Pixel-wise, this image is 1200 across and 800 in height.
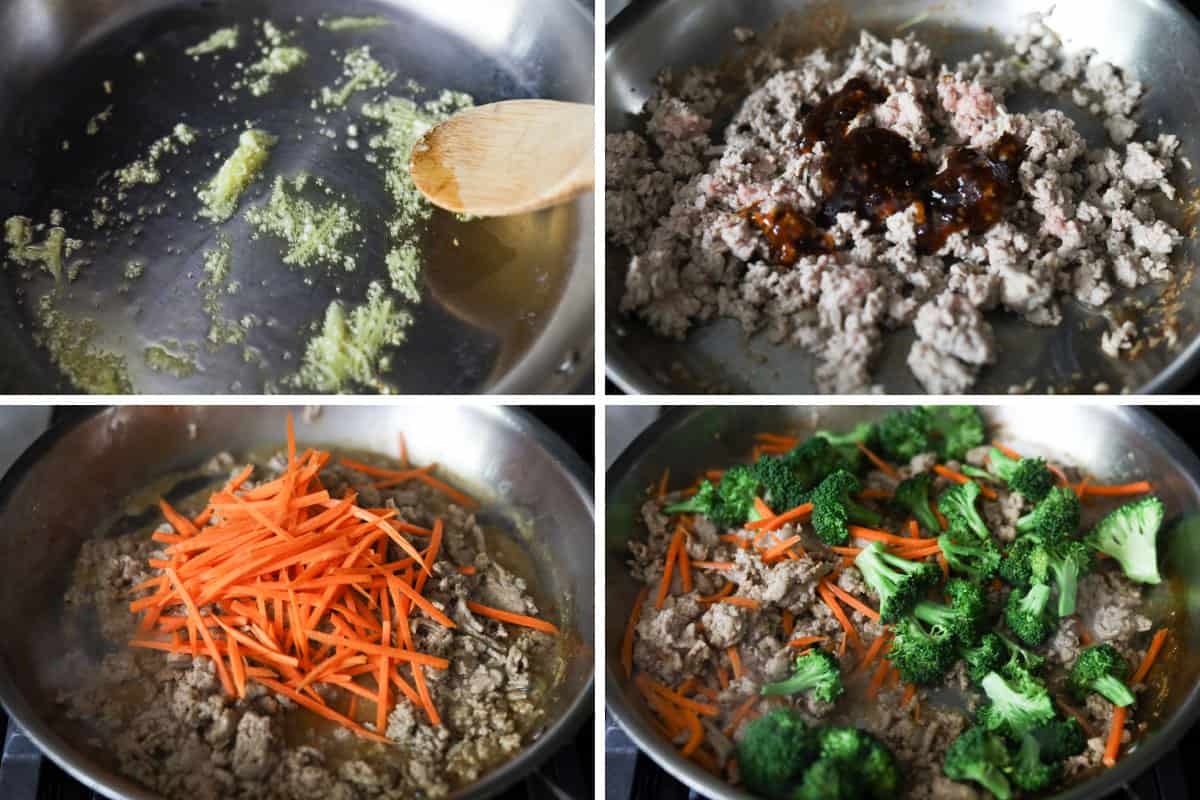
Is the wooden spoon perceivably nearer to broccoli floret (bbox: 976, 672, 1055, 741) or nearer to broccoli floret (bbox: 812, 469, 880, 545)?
broccoli floret (bbox: 812, 469, 880, 545)

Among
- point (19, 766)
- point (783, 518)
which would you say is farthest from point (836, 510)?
point (19, 766)

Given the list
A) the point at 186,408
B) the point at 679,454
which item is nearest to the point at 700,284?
the point at 679,454

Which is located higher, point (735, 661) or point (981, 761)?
point (981, 761)

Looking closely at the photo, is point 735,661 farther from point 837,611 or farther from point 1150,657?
point 1150,657

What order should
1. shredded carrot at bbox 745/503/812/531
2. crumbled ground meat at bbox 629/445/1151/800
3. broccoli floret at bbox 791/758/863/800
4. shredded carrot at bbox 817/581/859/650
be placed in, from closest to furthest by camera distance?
broccoli floret at bbox 791/758/863/800 → crumbled ground meat at bbox 629/445/1151/800 → shredded carrot at bbox 817/581/859/650 → shredded carrot at bbox 745/503/812/531

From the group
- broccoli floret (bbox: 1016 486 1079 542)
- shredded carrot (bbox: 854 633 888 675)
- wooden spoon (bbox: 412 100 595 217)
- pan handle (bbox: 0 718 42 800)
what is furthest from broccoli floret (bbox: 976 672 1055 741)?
pan handle (bbox: 0 718 42 800)

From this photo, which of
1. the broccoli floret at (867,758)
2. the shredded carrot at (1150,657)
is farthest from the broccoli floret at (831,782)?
the shredded carrot at (1150,657)
